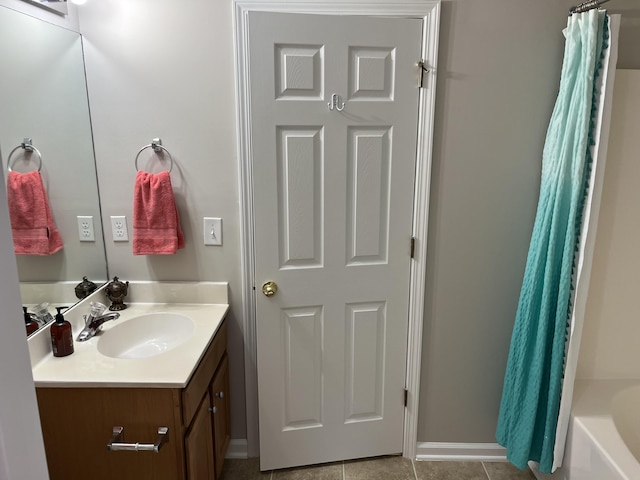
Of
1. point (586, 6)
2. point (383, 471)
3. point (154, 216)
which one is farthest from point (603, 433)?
point (154, 216)

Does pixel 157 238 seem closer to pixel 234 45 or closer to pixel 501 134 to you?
pixel 234 45

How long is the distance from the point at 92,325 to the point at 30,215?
18.6 inches

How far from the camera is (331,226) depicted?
1.90m

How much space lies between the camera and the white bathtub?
1.56m

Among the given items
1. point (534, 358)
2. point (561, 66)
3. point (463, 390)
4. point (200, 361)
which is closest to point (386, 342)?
point (463, 390)

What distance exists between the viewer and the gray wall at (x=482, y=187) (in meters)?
1.79

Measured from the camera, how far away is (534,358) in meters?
1.83

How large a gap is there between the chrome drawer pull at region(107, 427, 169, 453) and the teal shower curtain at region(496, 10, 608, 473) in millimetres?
1462

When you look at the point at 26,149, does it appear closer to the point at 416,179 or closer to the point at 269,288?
the point at 269,288

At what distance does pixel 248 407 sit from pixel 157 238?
94 cm

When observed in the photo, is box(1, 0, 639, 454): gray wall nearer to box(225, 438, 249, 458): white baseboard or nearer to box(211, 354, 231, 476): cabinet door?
box(211, 354, 231, 476): cabinet door

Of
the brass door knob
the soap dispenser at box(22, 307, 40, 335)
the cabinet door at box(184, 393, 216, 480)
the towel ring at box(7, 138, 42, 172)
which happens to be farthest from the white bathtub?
the towel ring at box(7, 138, 42, 172)

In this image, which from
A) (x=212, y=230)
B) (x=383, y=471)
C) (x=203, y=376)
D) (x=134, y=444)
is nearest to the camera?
(x=134, y=444)

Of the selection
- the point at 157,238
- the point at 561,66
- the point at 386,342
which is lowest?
the point at 386,342
